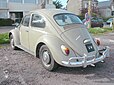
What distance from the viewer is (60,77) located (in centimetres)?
536

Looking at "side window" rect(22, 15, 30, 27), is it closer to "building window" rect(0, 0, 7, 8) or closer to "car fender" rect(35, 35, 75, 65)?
"car fender" rect(35, 35, 75, 65)

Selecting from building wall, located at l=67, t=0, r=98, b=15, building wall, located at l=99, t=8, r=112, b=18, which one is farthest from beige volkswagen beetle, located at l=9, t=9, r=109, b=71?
building wall, located at l=99, t=8, r=112, b=18

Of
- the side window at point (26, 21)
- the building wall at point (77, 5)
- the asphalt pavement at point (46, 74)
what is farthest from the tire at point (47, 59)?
the building wall at point (77, 5)

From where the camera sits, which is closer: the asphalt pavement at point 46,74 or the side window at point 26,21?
the asphalt pavement at point 46,74

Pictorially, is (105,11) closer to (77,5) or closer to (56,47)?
(77,5)

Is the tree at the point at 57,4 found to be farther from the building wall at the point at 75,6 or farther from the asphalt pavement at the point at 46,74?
the asphalt pavement at the point at 46,74

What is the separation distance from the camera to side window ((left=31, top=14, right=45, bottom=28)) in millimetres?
6396

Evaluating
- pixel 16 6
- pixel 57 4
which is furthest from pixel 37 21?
pixel 57 4

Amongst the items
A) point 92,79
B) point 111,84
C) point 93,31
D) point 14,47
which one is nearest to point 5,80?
point 92,79

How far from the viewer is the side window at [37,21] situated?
640 cm

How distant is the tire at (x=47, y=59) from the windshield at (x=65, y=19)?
946 mm

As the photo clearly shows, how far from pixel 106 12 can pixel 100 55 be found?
52881 millimetres

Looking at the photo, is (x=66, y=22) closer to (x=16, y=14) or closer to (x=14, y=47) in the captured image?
(x=14, y=47)

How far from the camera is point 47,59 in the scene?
583 cm
